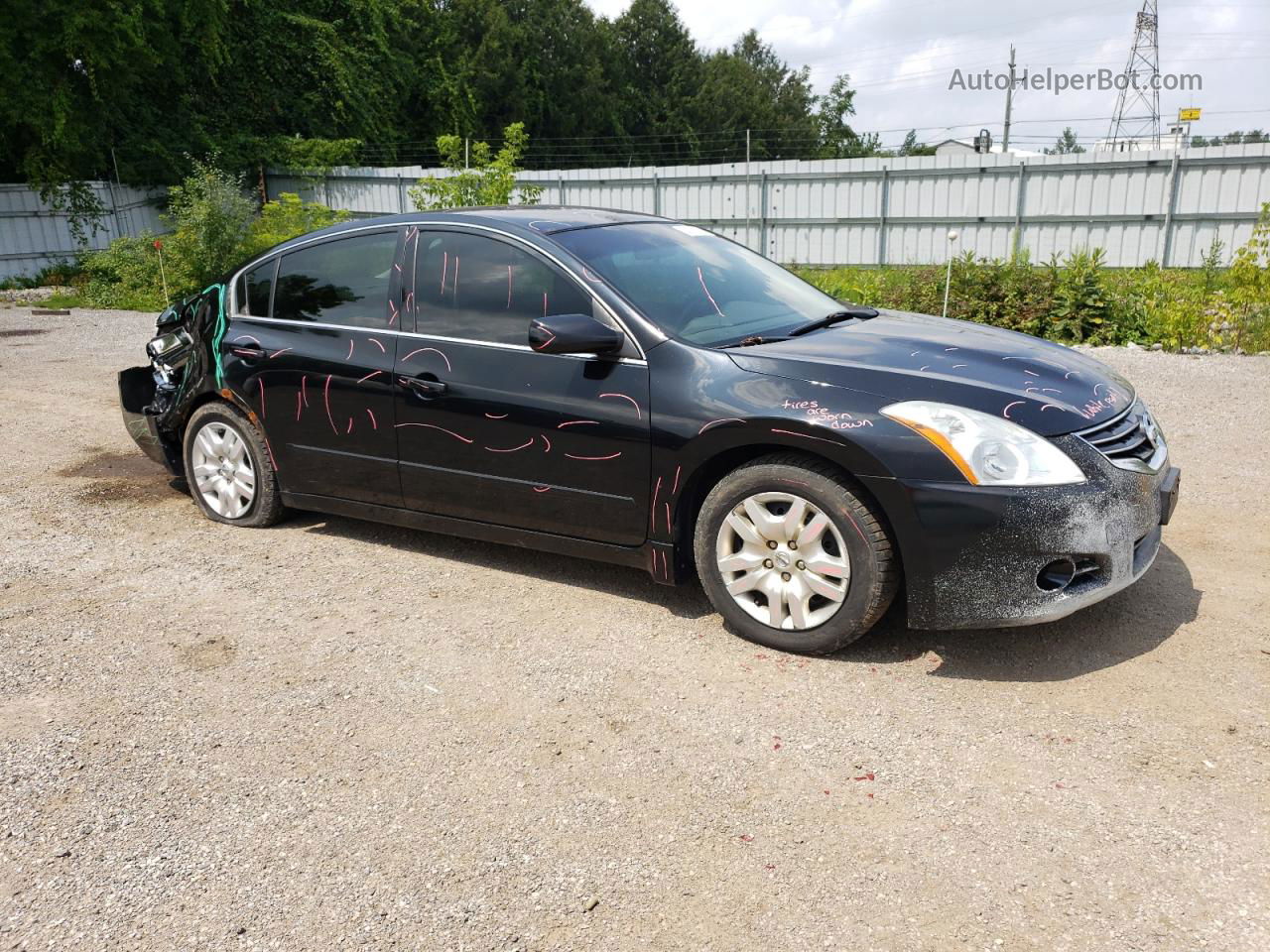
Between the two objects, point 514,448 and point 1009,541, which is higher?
point 514,448

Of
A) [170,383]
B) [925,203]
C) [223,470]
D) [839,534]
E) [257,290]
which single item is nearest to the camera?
[839,534]

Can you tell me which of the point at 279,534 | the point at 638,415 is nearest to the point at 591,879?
the point at 638,415

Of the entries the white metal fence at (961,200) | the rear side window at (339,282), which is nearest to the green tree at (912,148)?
the white metal fence at (961,200)

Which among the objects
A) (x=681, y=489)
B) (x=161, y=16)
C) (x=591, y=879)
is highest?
(x=161, y=16)

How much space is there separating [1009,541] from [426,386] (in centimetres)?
257

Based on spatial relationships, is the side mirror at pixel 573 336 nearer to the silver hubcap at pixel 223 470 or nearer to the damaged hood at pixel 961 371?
the damaged hood at pixel 961 371

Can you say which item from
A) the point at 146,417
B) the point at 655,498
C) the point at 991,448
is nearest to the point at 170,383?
the point at 146,417

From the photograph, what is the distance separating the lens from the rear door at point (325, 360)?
4.98 metres

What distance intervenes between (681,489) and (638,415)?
1.12ft

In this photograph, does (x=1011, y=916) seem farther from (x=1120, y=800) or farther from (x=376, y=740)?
(x=376, y=740)

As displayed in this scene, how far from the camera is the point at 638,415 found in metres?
4.22

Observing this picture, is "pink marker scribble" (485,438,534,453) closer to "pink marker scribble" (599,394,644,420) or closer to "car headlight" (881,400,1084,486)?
"pink marker scribble" (599,394,644,420)

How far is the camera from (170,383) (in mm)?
6094

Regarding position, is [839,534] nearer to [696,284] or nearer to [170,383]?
[696,284]
